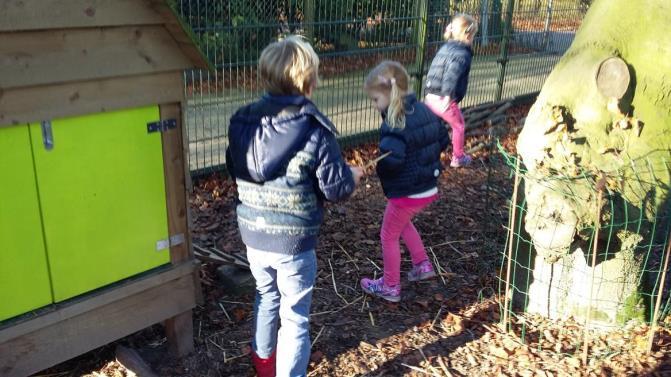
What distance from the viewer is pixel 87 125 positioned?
8.93 feet

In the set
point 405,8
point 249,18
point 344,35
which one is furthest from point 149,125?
point 405,8

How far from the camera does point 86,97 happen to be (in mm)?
2676

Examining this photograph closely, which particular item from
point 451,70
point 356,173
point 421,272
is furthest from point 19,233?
point 451,70

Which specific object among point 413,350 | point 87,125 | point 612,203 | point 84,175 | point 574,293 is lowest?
point 413,350

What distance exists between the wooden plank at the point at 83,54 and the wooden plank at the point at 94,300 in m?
1.01

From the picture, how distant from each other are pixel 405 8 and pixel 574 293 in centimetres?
467

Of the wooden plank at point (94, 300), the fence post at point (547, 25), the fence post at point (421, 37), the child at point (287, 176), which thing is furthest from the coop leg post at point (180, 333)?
the fence post at point (547, 25)

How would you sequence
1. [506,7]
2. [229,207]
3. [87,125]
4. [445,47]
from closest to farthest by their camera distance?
1. [87,125]
2. [229,207]
3. [445,47]
4. [506,7]

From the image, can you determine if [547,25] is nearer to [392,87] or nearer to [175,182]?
[392,87]

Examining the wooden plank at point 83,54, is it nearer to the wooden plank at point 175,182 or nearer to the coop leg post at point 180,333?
the wooden plank at point 175,182

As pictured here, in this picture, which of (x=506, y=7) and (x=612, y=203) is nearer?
(x=612, y=203)

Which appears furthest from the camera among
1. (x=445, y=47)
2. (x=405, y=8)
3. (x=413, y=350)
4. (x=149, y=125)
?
(x=405, y=8)

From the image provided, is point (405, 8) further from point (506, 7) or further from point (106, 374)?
point (106, 374)

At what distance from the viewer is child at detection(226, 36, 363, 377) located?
107 inches
